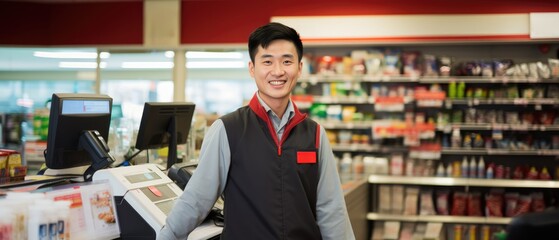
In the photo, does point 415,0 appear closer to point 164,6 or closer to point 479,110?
point 479,110

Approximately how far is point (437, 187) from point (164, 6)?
14.0 ft

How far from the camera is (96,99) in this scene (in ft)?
11.0

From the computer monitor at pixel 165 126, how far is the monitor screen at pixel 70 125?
48cm

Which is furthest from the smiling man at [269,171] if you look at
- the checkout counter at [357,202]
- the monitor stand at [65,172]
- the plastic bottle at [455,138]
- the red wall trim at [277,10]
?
the red wall trim at [277,10]

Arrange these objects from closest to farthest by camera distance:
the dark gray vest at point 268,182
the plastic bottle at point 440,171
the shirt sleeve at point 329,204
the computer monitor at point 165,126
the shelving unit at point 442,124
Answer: the dark gray vest at point 268,182 < the shirt sleeve at point 329,204 < the computer monitor at point 165,126 < the shelving unit at point 442,124 < the plastic bottle at point 440,171

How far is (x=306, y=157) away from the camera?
2285 millimetres

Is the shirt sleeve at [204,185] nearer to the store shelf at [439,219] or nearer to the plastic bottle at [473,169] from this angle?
the store shelf at [439,219]

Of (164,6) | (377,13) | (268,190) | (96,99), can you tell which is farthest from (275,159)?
(164,6)

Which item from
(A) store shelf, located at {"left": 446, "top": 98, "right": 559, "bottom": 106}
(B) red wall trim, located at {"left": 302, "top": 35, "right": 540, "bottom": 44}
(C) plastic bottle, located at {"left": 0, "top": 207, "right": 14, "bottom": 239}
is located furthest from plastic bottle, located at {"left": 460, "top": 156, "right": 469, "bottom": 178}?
(C) plastic bottle, located at {"left": 0, "top": 207, "right": 14, "bottom": 239}

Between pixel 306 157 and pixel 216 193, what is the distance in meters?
0.34

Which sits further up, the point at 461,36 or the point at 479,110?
the point at 461,36

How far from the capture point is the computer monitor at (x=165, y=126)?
388 centimetres

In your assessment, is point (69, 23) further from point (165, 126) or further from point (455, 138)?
point (165, 126)

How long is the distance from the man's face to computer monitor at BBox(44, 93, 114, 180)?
1.20 metres
